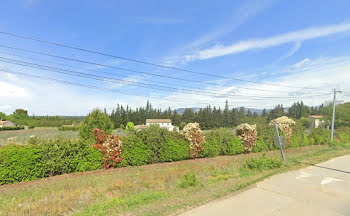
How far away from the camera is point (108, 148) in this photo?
355 inches

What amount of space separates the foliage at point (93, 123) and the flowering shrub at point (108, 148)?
561 cm

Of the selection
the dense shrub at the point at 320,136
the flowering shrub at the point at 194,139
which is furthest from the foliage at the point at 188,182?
the dense shrub at the point at 320,136

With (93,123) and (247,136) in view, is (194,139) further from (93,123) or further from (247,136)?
(93,123)

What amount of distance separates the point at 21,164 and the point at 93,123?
7.79 meters

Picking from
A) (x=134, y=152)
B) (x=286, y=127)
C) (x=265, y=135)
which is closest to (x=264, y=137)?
(x=265, y=135)

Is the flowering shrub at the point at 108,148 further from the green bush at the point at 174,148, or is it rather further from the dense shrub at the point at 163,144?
the green bush at the point at 174,148

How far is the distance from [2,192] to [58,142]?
274 cm

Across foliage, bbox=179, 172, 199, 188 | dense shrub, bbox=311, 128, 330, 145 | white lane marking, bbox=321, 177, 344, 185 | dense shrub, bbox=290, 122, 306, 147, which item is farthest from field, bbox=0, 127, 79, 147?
dense shrub, bbox=311, 128, 330, 145

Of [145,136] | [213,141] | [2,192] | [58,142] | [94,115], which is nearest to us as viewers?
[2,192]

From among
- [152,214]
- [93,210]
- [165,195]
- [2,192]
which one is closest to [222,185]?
[165,195]

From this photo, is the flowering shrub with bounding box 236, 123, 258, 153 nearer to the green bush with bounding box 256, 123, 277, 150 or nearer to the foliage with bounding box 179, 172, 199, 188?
the green bush with bounding box 256, 123, 277, 150

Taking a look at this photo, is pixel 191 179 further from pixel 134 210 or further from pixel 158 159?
pixel 158 159

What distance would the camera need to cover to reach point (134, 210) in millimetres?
3574

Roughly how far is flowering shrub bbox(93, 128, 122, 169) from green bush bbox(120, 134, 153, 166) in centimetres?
31
